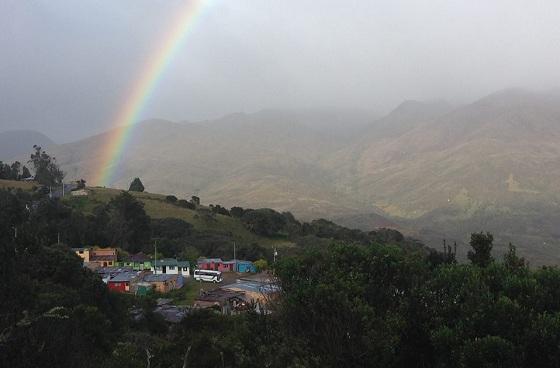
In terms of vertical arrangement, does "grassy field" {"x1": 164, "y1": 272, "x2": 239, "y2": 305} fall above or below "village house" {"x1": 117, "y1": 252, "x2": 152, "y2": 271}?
below

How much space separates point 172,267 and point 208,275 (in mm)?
4715

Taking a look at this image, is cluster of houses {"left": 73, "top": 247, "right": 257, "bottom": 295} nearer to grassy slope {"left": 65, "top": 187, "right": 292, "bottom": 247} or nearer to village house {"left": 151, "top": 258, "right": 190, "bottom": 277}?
village house {"left": 151, "top": 258, "right": 190, "bottom": 277}

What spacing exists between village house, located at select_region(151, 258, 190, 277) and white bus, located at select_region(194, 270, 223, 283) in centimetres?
229

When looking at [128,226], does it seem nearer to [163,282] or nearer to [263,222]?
[163,282]

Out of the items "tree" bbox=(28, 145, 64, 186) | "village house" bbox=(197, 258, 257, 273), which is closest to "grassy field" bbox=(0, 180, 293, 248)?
"tree" bbox=(28, 145, 64, 186)

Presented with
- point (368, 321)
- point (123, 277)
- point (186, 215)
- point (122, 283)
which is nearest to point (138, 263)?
point (123, 277)

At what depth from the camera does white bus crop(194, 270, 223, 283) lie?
5850cm

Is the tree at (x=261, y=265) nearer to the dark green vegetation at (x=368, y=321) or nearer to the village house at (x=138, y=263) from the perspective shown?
the village house at (x=138, y=263)

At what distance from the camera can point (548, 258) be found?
11625 centimetres

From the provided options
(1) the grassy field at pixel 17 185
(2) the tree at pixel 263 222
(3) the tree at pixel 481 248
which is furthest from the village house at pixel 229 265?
(3) the tree at pixel 481 248

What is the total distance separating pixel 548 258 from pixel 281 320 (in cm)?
11822

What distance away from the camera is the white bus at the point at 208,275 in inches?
2303

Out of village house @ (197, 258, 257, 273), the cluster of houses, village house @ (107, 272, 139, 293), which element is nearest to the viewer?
village house @ (107, 272, 139, 293)

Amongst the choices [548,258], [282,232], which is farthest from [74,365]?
[548,258]
